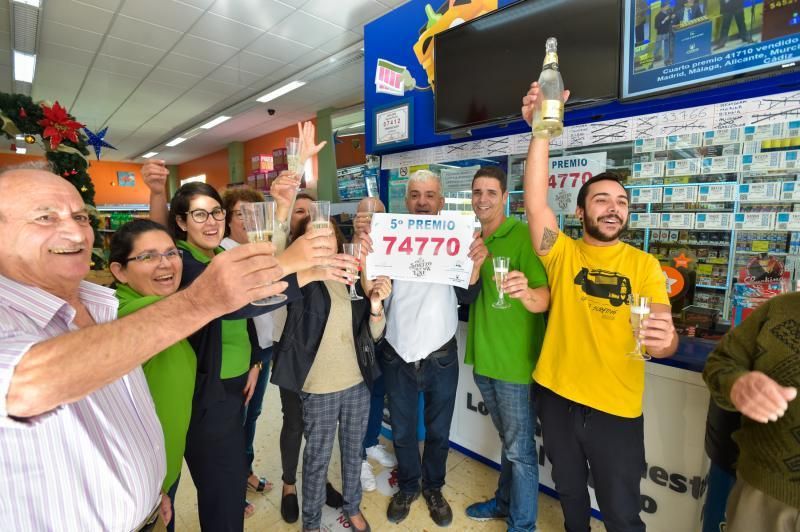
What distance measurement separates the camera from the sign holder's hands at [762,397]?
1.01m

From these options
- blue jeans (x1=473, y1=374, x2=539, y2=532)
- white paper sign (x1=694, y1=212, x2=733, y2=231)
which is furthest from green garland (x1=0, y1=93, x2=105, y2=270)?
white paper sign (x1=694, y1=212, x2=733, y2=231)

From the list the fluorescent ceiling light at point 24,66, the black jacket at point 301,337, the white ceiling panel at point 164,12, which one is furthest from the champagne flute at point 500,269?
the fluorescent ceiling light at point 24,66

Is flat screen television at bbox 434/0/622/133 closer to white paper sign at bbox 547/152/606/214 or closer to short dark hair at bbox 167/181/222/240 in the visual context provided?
white paper sign at bbox 547/152/606/214

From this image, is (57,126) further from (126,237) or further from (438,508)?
(438,508)

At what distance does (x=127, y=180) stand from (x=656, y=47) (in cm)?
1853

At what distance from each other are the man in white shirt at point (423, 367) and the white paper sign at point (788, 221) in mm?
2027

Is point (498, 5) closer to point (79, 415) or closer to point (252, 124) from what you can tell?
point (79, 415)

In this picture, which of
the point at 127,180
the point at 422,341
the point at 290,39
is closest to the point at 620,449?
the point at 422,341

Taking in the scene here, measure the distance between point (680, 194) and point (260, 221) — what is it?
2836mm

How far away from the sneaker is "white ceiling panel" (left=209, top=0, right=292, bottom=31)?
17.6 feet

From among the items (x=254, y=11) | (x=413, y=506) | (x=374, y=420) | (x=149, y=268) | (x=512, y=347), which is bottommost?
(x=413, y=506)

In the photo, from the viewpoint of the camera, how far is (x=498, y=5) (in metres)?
2.72

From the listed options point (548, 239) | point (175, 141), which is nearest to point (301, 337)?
point (548, 239)

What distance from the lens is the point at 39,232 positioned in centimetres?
80
